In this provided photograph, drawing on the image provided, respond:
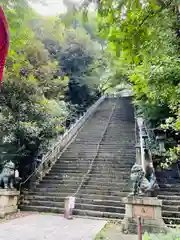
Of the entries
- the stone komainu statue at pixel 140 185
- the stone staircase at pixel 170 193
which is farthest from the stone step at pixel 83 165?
the stone komainu statue at pixel 140 185

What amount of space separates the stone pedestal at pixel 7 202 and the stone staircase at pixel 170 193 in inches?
196

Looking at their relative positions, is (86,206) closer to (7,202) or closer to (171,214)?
(7,202)

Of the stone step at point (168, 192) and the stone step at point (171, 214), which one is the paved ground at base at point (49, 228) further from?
the stone step at point (168, 192)

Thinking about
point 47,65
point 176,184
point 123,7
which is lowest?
point 176,184

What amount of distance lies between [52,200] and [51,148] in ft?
10.2

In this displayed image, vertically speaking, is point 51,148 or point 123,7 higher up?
point 123,7

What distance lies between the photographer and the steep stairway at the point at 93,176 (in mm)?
8750

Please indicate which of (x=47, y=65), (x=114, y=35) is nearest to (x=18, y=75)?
(x=47, y=65)

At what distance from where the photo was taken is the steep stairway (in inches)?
344

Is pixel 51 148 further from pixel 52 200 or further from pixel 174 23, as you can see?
pixel 174 23

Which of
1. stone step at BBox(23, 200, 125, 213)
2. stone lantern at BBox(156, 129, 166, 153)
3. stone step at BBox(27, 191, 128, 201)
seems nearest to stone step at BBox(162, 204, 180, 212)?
stone step at BBox(23, 200, 125, 213)

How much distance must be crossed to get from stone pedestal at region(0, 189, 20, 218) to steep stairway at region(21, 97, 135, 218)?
695mm

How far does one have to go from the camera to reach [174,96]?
5449mm

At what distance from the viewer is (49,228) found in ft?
20.9
